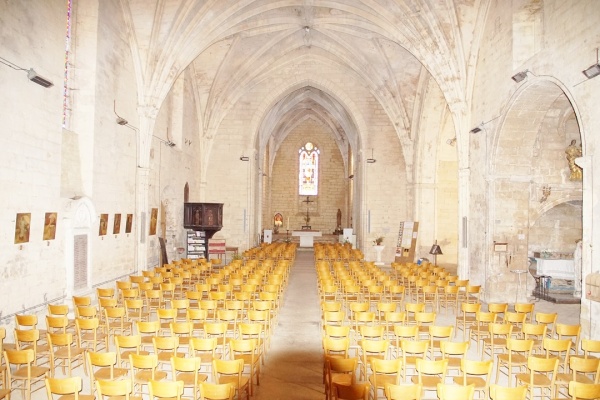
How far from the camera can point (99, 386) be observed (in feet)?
16.2

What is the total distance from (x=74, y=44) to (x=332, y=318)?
1095cm

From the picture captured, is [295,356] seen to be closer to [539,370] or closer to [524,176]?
[539,370]

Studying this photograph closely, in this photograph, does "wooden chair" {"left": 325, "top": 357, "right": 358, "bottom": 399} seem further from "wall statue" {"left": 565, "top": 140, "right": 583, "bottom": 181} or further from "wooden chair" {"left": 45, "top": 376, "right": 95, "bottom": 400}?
"wall statue" {"left": 565, "top": 140, "right": 583, "bottom": 181}

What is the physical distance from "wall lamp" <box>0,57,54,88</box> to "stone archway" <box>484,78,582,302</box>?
11.8 m

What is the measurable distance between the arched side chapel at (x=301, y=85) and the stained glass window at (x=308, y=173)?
1109 cm

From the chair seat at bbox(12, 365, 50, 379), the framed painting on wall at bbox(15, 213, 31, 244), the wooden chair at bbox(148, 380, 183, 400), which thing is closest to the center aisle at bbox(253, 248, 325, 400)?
the wooden chair at bbox(148, 380, 183, 400)

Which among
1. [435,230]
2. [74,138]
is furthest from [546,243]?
[74,138]

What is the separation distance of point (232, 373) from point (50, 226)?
26.0ft

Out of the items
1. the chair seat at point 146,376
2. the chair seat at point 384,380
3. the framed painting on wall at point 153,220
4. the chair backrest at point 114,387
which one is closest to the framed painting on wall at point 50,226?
the chair seat at point 146,376

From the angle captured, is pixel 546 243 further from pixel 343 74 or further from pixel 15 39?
pixel 15 39

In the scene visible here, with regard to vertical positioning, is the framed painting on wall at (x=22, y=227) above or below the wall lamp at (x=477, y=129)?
below

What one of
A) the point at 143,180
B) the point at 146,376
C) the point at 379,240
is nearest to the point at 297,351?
the point at 146,376

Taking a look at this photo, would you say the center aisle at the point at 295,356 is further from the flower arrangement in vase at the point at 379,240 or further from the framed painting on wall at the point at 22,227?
the flower arrangement in vase at the point at 379,240

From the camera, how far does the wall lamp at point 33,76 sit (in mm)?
9630
